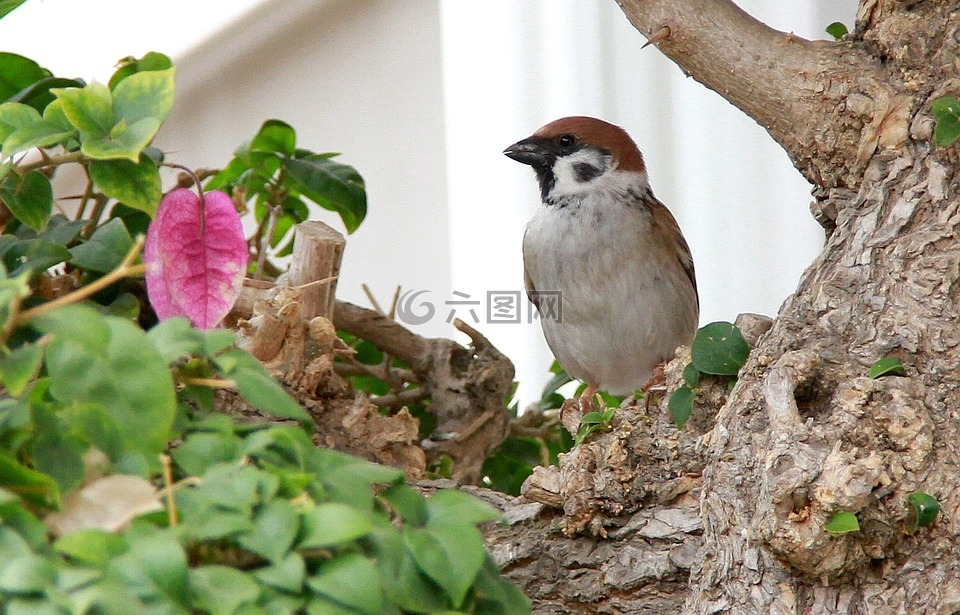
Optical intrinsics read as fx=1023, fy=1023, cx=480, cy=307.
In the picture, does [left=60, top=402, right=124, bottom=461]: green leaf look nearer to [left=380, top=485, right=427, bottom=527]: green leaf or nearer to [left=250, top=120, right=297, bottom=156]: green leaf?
[left=380, top=485, right=427, bottom=527]: green leaf

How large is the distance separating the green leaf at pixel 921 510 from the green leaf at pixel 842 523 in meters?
0.05

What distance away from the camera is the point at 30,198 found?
2.52 ft

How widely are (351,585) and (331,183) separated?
79 centimetres

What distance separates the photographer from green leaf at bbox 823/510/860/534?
613 mm

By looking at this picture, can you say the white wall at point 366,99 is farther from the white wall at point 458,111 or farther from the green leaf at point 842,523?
the green leaf at point 842,523

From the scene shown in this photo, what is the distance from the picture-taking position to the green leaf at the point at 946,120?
0.75m

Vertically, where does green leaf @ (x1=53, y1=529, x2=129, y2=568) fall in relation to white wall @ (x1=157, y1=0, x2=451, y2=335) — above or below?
below

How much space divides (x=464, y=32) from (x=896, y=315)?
1.67 m

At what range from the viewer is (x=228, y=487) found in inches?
16.3

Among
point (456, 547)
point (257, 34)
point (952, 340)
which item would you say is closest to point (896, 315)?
point (952, 340)

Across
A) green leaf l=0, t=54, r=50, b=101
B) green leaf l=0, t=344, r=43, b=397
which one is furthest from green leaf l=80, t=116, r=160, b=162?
green leaf l=0, t=54, r=50, b=101

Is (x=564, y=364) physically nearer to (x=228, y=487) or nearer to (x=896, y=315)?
(x=896, y=315)

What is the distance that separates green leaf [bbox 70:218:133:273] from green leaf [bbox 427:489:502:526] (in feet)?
1.34

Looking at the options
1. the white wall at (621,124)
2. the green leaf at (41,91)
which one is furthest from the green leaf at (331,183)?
the white wall at (621,124)
